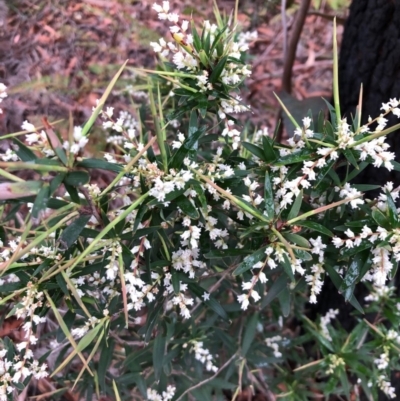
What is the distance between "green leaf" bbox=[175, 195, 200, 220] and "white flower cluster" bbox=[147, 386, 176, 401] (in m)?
0.67

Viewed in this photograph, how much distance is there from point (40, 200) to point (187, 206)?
0.26 m

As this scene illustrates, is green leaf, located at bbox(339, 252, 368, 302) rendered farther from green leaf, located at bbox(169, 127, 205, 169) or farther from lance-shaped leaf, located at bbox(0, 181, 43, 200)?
lance-shaped leaf, located at bbox(0, 181, 43, 200)

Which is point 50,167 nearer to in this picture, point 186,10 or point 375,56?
point 375,56

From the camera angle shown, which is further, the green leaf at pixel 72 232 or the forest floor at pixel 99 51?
the forest floor at pixel 99 51

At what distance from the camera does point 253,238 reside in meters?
0.84

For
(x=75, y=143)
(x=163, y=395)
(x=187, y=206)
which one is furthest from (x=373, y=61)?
(x=163, y=395)

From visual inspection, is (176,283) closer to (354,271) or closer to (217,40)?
(354,271)

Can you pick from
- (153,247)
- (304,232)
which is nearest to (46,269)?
(153,247)

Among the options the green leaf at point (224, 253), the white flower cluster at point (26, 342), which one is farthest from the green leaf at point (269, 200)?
the white flower cluster at point (26, 342)

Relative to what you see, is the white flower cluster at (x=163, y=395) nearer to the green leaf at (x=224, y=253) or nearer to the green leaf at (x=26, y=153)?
the green leaf at (x=224, y=253)

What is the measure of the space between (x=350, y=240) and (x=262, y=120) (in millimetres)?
1740

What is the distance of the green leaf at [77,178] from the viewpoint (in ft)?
1.93

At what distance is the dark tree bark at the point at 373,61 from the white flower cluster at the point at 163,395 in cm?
88

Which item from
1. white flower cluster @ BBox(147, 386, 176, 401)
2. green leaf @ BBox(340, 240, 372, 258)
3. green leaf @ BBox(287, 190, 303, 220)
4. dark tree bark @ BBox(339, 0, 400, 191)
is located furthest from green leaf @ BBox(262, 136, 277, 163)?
white flower cluster @ BBox(147, 386, 176, 401)
